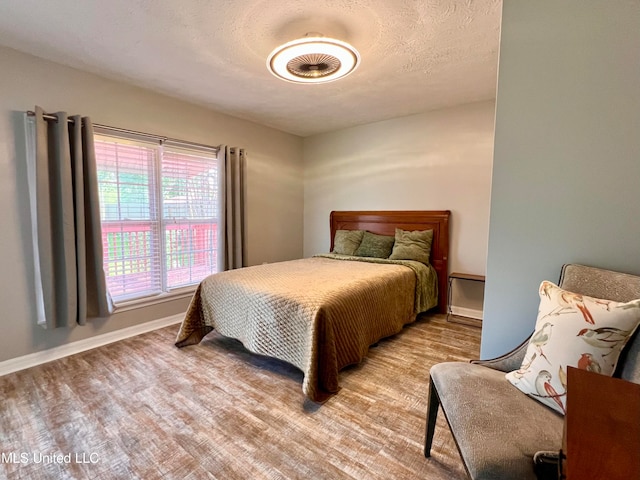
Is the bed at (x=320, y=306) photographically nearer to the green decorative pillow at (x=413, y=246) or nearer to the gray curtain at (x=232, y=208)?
the green decorative pillow at (x=413, y=246)

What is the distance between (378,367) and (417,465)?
3.01 feet

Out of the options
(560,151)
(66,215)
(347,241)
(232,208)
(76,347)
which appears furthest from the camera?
(347,241)

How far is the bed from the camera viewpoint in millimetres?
1952

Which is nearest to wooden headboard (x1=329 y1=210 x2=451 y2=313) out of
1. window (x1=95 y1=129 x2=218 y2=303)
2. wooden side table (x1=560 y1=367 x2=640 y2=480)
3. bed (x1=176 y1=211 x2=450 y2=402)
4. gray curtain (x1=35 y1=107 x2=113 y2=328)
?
bed (x1=176 y1=211 x2=450 y2=402)

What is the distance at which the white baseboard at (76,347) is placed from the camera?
7.45ft

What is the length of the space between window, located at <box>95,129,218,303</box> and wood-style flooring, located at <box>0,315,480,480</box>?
0.85 metres

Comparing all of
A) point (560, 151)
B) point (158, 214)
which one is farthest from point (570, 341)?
point (158, 214)

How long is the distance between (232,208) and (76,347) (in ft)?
6.56

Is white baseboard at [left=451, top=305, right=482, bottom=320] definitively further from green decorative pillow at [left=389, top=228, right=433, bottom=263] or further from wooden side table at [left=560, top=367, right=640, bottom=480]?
wooden side table at [left=560, top=367, right=640, bottom=480]

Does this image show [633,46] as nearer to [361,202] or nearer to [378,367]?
[378,367]

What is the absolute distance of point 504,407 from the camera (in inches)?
42.4

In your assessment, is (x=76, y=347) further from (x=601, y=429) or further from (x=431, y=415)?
(x=601, y=429)

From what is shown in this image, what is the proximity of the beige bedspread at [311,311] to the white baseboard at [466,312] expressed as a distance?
64cm

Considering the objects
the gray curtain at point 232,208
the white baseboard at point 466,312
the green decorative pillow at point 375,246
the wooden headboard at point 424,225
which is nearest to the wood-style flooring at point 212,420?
the white baseboard at point 466,312
